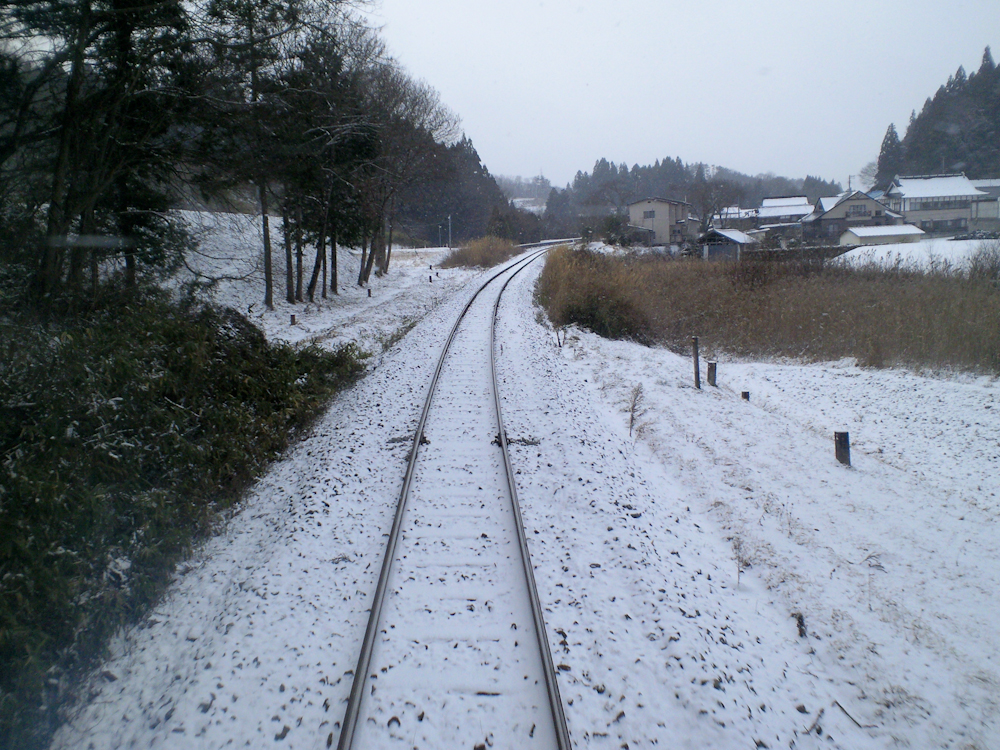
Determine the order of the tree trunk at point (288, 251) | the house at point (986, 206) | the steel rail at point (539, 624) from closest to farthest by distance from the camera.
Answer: the steel rail at point (539, 624) < the tree trunk at point (288, 251) < the house at point (986, 206)

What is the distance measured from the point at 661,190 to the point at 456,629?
125517 millimetres

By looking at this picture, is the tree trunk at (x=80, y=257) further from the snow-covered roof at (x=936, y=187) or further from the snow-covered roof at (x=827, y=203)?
the snow-covered roof at (x=827, y=203)

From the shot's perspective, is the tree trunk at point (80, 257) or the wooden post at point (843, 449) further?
the tree trunk at point (80, 257)

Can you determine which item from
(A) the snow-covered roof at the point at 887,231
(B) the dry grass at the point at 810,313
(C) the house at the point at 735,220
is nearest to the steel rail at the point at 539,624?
(B) the dry grass at the point at 810,313

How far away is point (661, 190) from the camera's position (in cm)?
11825

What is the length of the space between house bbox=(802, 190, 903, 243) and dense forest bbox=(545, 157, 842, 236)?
41.3ft

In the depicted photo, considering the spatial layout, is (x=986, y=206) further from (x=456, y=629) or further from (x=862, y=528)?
(x=456, y=629)

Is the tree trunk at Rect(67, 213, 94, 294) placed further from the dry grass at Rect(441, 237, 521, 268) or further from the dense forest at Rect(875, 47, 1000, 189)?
the dense forest at Rect(875, 47, 1000, 189)

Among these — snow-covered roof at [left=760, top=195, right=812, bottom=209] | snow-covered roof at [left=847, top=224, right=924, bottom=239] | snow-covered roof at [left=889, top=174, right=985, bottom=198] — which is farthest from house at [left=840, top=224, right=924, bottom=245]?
snow-covered roof at [left=760, top=195, right=812, bottom=209]

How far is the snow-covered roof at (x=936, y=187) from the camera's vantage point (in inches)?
2047

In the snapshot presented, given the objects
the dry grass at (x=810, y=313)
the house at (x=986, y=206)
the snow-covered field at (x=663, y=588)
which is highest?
the house at (x=986, y=206)

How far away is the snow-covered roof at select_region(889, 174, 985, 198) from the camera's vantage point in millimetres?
52000

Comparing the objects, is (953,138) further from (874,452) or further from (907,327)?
(874,452)

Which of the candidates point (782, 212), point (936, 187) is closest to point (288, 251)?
point (936, 187)
